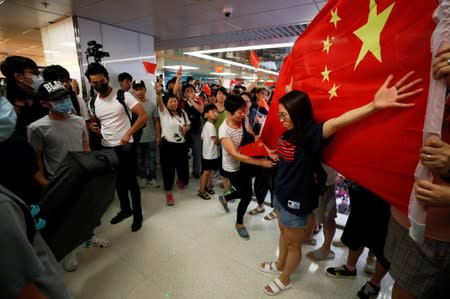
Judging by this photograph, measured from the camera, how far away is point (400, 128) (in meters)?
0.81

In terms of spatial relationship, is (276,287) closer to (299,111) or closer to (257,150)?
(257,150)

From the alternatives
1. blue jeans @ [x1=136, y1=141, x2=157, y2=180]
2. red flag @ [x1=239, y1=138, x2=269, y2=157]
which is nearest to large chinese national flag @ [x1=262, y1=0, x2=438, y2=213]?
red flag @ [x1=239, y1=138, x2=269, y2=157]

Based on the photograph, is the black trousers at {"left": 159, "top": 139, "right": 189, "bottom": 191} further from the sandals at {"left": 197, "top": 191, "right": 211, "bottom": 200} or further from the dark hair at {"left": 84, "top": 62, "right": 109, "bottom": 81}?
the dark hair at {"left": 84, "top": 62, "right": 109, "bottom": 81}

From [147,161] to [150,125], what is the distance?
0.59 meters

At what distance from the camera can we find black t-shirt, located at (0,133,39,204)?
43.6 inches

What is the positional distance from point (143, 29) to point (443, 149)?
4613 mm

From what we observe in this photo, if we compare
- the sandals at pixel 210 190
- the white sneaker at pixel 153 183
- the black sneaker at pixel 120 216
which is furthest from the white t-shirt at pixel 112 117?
the sandals at pixel 210 190

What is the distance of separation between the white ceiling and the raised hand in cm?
253

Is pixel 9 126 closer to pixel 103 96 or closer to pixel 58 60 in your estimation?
pixel 103 96

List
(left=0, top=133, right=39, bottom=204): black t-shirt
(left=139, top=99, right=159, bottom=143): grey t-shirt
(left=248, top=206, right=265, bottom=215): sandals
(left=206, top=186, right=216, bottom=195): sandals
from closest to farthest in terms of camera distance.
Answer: (left=0, top=133, right=39, bottom=204): black t-shirt < (left=248, top=206, right=265, bottom=215): sandals < (left=206, top=186, right=216, bottom=195): sandals < (left=139, top=99, right=159, bottom=143): grey t-shirt

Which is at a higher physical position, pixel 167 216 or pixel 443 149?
pixel 443 149

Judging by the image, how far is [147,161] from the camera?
11.3 ft

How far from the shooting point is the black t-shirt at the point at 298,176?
1212 mm

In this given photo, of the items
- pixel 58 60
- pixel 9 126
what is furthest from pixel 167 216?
pixel 58 60
